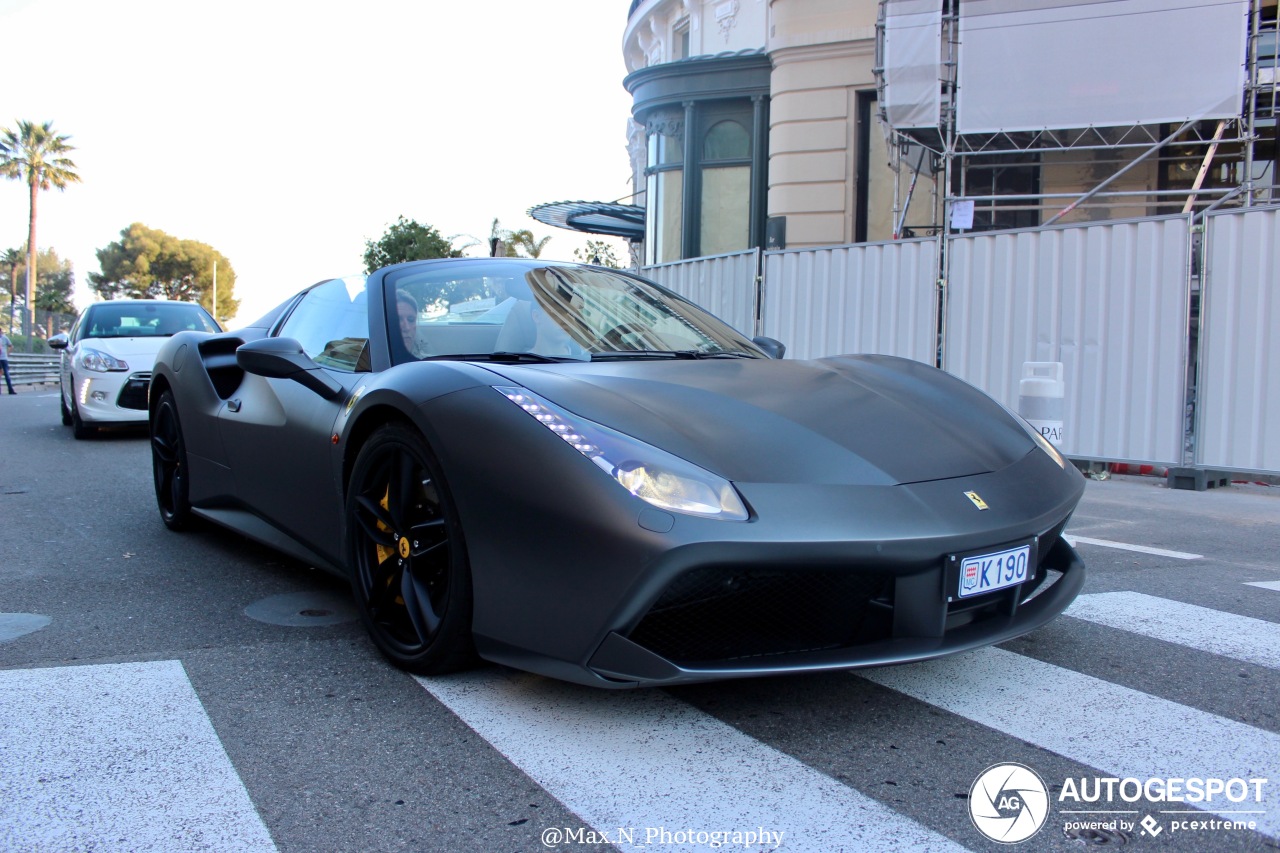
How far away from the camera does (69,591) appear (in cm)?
397

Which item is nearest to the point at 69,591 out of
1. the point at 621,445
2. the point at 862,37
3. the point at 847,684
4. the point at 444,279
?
the point at 444,279

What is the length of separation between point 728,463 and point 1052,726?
1.01 metres

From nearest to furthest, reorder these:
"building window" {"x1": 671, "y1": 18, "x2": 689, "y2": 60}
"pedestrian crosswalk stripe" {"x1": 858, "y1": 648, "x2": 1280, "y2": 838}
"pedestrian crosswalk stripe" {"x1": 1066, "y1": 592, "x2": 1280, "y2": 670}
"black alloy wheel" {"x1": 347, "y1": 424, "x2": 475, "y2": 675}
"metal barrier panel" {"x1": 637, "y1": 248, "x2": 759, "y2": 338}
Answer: "pedestrian crosswalk stripe" {"x1": 858, "y1": 648, "x2": 1280, "y2": 838} < "black alloy wheel" {"x1": 347, "y1": 424, "x2": 475, "y2": 675} < "pedestrian crosswalk stripe" {"x1": 1066, "y1": 592, "x2": 1280, "y2": 670} < "metal barrier panel" {"x1": 637, "y1": 248, "x2": 759, "y2": 338} < "building window" {"x1": 671, "y1": 18, "x2": 689, "y2": 60}

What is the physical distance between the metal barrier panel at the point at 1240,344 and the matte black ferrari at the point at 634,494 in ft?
16.1

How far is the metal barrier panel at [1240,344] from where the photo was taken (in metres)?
7.29

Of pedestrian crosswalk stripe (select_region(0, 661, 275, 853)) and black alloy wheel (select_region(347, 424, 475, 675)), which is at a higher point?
black alloy wheel (select_region(347, 424, 475, 675))

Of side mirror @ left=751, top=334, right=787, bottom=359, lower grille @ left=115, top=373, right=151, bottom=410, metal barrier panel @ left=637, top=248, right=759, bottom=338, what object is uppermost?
metal barrier panel @ left=637, top=248, right=759, bottom=338

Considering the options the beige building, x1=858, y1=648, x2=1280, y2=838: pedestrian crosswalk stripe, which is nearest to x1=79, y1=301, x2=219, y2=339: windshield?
the beige building

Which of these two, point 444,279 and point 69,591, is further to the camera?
point 69,591

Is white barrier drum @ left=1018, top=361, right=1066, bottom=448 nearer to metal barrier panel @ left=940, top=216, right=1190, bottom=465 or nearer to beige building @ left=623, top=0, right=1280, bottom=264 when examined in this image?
metal barrier panel @ left=940, top=216, right=1190, bottom=465

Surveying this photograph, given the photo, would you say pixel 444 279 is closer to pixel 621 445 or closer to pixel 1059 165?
pixel 621 445

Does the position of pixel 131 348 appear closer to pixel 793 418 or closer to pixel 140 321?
pixel 140 321

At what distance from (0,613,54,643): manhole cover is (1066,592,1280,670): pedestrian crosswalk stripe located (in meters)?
3.48

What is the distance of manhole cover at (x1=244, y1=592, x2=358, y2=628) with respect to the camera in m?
3.53
